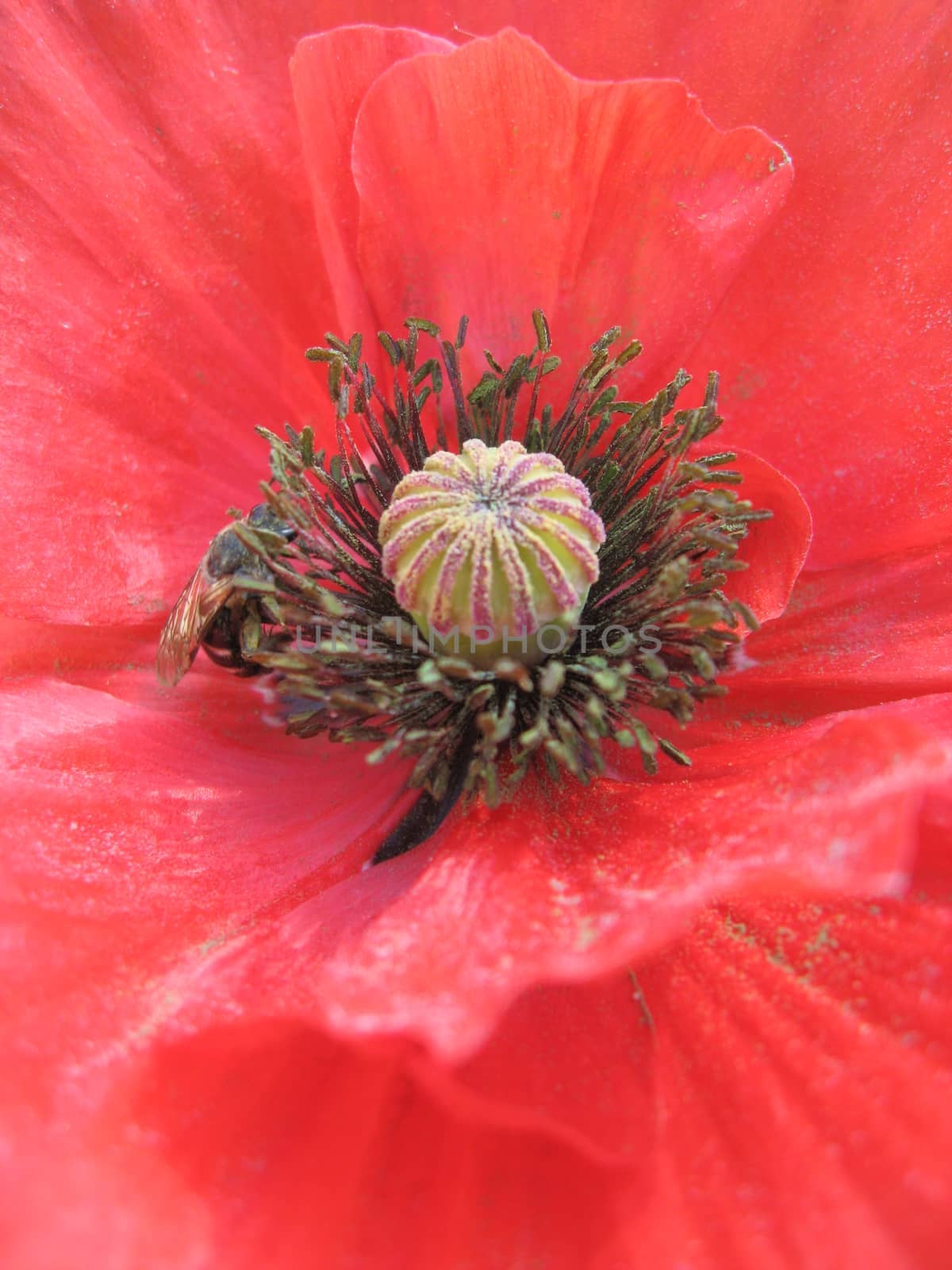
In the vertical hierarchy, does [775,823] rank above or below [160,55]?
below

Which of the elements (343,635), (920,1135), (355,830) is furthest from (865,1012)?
(343,635)

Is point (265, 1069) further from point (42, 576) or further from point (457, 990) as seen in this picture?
point (42, 576)

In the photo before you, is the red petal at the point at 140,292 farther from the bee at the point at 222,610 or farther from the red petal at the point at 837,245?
the red petal at the point at 837,245

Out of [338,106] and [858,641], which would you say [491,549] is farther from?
[338,106]

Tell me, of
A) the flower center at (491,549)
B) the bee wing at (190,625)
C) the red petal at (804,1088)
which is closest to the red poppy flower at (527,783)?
the red petal at (804,1088)

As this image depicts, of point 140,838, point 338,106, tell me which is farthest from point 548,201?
point 140,838

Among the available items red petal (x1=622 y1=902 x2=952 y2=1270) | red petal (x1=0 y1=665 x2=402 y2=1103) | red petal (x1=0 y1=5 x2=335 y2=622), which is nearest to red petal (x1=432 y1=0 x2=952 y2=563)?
red petal (x1=0 y1=5 x2=335 y2=622)

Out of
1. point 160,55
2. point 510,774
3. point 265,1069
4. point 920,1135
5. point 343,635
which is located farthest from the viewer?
point 160,55
